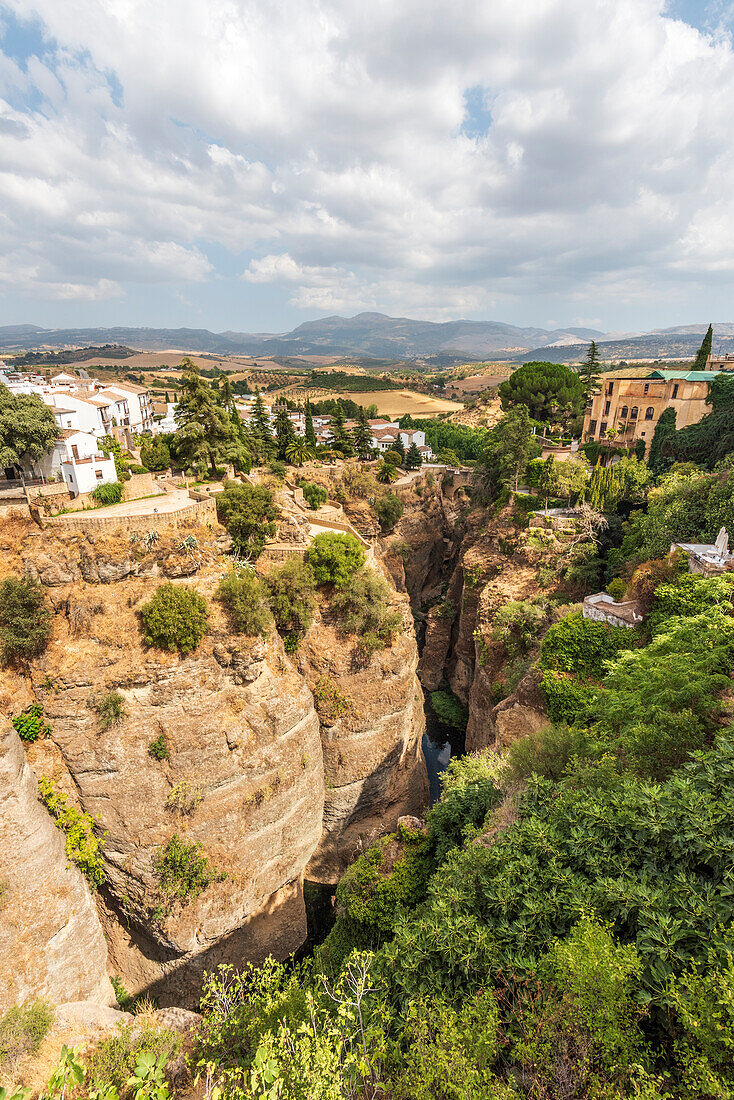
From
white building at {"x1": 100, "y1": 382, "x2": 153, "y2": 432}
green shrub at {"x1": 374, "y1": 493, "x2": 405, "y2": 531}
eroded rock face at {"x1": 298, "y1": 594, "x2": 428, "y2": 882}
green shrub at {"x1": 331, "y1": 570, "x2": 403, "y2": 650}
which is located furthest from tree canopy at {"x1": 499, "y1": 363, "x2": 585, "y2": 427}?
white building at {"x1": 100, "y1": 382, "x2": 153, "y2": 432}

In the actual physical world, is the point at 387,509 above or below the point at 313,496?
below

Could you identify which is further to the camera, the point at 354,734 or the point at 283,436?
the point at 283,436

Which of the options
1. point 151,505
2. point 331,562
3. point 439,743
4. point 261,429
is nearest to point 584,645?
point 331,562

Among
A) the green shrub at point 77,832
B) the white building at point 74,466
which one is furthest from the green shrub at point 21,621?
the white building at point 74,466

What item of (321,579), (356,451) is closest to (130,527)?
(321,579)

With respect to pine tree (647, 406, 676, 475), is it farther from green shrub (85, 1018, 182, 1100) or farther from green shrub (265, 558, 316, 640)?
green shrub (85, 1018, 182, 1100)

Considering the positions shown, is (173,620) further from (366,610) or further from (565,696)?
(565,696)

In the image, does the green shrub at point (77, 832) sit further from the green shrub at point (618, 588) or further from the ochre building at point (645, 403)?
the ochre building at point (645, 403)

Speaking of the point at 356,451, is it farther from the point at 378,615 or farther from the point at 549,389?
the point at 378,615
